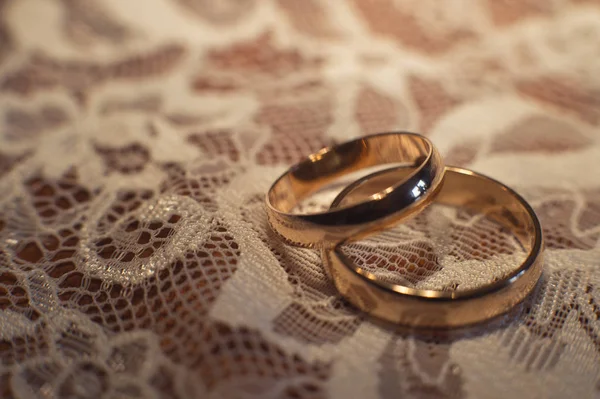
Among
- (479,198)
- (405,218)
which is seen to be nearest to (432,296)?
(405,218)

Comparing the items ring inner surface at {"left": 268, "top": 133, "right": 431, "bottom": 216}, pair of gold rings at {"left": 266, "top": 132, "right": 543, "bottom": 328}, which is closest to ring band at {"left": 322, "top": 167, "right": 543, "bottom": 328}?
pair of gold rings at {"left": 266, "top": 132, "right": 543, "bottom": 328}

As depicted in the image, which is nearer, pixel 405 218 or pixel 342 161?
pixel 405 218

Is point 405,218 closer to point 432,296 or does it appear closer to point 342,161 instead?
point 432,296

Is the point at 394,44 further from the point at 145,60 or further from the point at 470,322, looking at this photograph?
the point at 470,322

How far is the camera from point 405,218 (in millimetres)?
469

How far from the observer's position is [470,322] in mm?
448

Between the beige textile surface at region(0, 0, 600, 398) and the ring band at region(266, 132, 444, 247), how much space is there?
0.03 meters

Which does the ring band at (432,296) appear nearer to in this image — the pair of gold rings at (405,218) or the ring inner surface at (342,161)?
the pair of gold rings at (405,218)

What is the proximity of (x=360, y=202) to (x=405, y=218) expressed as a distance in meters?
0.05

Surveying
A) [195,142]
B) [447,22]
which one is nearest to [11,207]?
[195,142]

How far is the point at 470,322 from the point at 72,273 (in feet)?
1.16

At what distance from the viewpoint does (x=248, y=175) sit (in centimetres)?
61

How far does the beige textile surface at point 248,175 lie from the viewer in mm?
412

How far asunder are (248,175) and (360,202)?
191 mm
